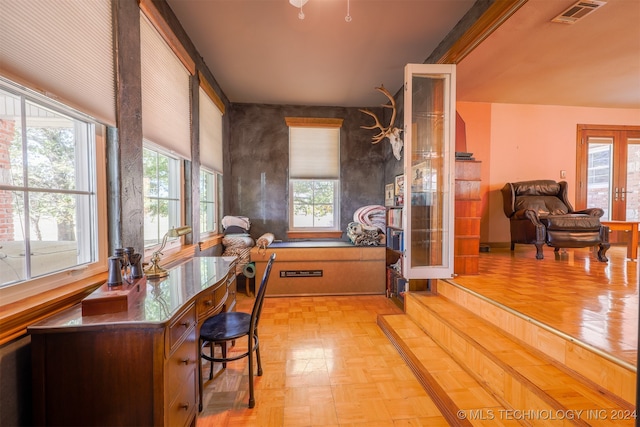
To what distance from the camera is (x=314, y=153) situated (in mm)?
4754

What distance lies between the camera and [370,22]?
2.61 meters

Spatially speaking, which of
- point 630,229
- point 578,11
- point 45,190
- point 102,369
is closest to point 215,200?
point 45,190

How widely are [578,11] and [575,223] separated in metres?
2.43

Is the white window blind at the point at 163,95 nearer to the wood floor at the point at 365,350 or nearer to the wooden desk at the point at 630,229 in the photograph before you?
the wood floor at the point at 365,350

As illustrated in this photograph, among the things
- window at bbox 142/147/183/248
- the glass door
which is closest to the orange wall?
the glass door

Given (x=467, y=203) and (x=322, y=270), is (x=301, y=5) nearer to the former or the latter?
(x=467, y=203)

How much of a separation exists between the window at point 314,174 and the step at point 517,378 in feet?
8.94

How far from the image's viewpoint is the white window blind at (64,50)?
1066mm

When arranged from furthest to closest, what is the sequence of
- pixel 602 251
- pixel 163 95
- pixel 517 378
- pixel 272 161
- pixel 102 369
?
pixel 272 161
pixel 602 251
pixel 163 95
pixel 517 378
pixel 102 369

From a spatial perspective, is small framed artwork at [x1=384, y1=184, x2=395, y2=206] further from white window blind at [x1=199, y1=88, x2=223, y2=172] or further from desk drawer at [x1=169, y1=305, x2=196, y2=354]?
desk drawer at [x1=169, y1=305, x2=196, y2=354]

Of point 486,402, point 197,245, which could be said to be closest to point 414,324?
point 486,402

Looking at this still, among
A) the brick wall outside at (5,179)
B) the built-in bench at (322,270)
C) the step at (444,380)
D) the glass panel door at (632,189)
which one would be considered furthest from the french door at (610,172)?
the brick wall outside at (5,179)

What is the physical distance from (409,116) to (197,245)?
2.63 meters

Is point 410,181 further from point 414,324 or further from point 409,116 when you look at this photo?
point 414,324
